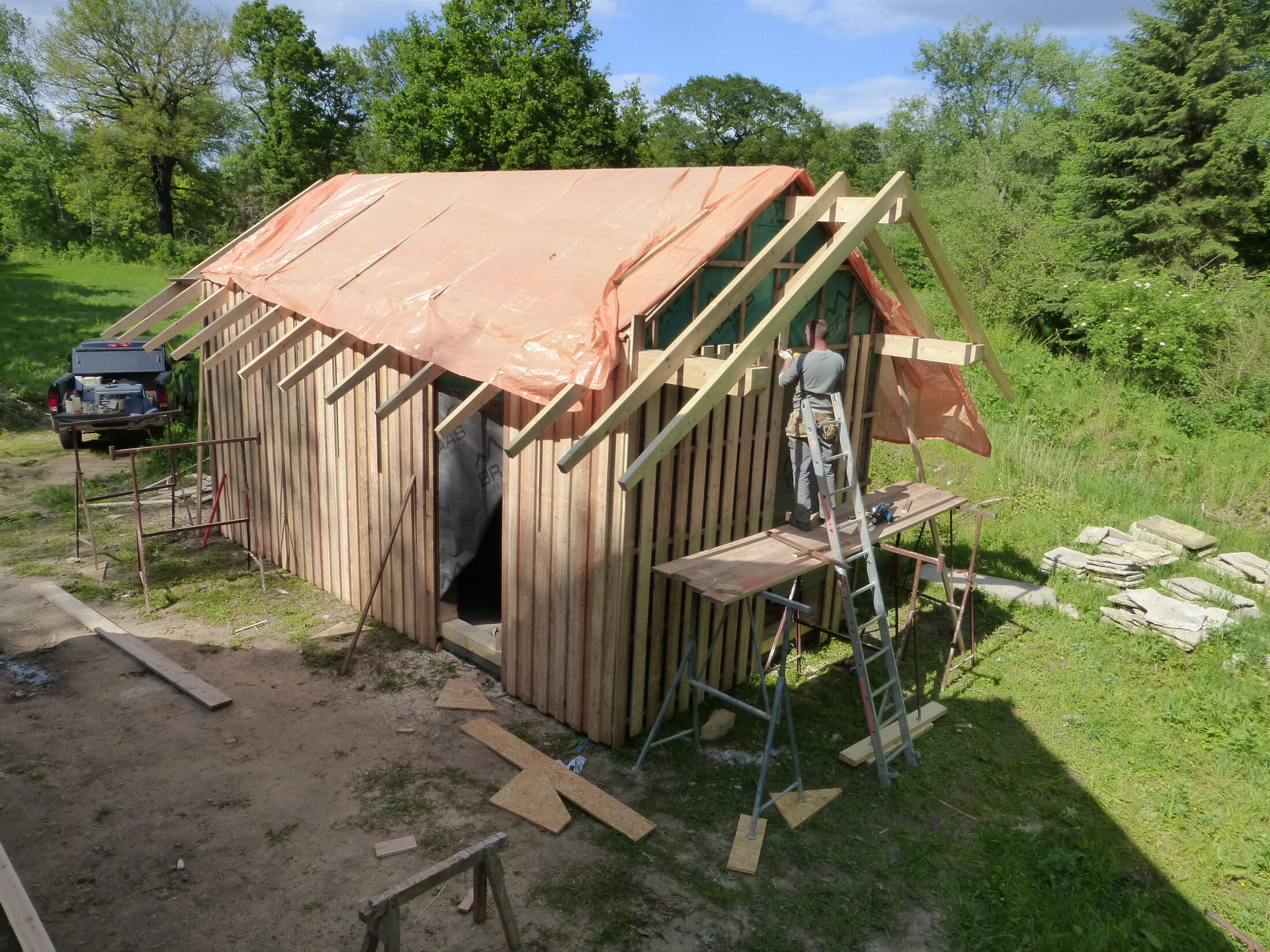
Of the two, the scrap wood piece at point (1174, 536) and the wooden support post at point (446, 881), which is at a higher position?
the scrap wood piece at point (1174, 536)

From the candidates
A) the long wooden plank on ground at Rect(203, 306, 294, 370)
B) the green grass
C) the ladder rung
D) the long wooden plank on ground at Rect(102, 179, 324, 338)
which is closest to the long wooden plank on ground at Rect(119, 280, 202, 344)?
the long wooden plank on ground at Rect(102, 179, 324, 338)

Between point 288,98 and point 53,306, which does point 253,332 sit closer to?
point 53,306

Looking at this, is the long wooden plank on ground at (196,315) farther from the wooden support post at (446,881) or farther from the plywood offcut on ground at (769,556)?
the wooden support post at (446,881)

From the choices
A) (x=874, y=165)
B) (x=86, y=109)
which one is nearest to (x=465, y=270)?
(x=86, y=109)

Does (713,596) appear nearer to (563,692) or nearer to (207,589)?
(563,692)

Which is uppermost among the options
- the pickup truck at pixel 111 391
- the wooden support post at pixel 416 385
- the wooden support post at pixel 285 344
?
the wooden support post at pixel 285 344

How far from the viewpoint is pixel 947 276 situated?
672 cm

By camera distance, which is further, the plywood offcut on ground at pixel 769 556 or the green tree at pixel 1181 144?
the green tree at pixel 1181 144

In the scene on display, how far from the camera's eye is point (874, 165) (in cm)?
4756

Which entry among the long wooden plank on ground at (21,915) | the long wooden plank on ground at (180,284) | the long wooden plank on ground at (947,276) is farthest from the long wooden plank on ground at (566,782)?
the long wooden plank on ground at (180,284)

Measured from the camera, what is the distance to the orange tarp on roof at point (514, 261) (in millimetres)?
5898

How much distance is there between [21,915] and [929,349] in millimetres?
7164

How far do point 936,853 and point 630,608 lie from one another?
2.65m

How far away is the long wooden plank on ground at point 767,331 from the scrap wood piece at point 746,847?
254 centimetres
